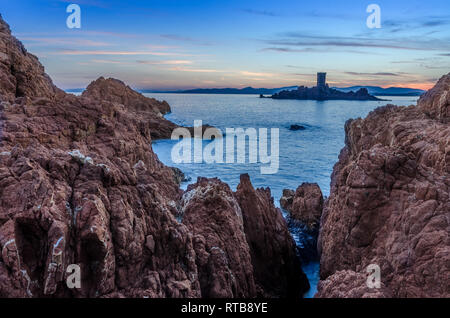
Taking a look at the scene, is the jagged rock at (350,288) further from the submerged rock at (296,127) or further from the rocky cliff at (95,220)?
the submerged rock at (296,127)

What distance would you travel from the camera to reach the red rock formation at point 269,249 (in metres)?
12.2

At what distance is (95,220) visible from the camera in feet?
20.2

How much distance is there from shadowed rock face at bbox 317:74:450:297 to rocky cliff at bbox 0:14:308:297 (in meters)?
2.82

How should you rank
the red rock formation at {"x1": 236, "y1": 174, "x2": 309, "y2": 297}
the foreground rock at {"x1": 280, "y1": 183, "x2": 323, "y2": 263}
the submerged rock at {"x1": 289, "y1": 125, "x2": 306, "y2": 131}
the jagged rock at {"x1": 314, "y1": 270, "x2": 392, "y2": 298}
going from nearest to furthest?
the jagged rock at {"x1": 314, "y1": 270, "x2": 392, "y2": 298}, the red rock formation at {"x1": 236, "y1": 174, "x2": 309, "y2": 297}, the foreground rock at {"x1": 280, "y1": 183, "x2": 323, "y2": 263}, the submerged rock at {"x1": 289, "y1": 125, "x2": 306, "y2": 131}

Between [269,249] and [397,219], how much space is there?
5556mm

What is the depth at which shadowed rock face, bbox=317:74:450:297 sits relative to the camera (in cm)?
661

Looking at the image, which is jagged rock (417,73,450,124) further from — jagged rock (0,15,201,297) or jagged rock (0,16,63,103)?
jagged rock (0,16,63,103)

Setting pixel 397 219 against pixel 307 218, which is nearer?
pixel 397 219

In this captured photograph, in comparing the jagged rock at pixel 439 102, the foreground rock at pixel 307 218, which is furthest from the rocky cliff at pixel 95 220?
the jagged rock at pixel 439 102

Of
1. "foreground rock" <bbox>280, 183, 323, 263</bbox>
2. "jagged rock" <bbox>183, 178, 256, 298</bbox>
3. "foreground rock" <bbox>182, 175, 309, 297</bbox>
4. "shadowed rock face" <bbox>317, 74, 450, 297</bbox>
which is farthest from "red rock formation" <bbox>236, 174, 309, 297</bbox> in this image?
"foreground rock" <bbox>280, 183, 323, 263</bbox>

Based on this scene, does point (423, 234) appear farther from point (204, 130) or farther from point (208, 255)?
point (204, 130)

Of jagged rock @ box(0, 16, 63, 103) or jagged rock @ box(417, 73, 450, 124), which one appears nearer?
jagged rock @ box(0, 16, 63, 103)

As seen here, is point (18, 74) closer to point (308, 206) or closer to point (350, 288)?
point (350, 288)

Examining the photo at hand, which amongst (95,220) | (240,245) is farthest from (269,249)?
(95,220)
